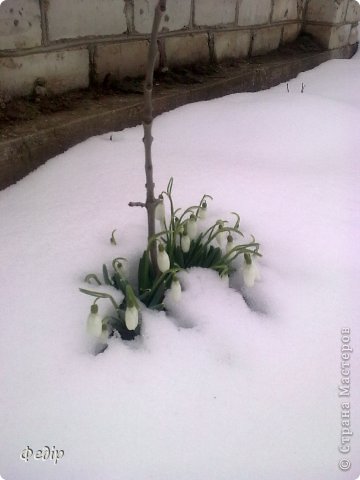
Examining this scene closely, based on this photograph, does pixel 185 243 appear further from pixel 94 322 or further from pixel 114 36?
pixel 114 36

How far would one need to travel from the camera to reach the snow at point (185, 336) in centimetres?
93

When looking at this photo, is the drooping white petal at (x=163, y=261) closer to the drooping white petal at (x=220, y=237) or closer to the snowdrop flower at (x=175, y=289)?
the snowdrop flower at (x=175, y=289)

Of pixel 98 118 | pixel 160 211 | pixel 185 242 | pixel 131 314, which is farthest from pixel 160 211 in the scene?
pixel 98 118

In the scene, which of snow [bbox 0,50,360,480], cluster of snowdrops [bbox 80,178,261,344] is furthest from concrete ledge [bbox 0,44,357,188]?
cluster of snowdrops [bbox 80,178,261,344]

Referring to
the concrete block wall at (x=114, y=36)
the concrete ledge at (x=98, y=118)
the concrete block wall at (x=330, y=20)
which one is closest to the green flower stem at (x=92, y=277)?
the concrete ledge at (x=98, y=118)

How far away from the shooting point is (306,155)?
194cm

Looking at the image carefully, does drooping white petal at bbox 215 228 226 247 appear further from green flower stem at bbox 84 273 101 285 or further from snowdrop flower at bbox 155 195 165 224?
green flower stem at bbox 84 273 101 285

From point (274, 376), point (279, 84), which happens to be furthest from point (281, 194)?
point (279, 84)

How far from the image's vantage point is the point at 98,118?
6.31ft

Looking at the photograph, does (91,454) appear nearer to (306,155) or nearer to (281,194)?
(281,194)

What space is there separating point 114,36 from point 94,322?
5.05 ft

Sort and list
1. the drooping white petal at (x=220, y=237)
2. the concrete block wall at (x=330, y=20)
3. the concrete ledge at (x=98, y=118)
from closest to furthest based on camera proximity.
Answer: the drooping white petal at (x=220, y=237), the concrete ledge at (x=98, y=118), the concrete block wall at (x=330, y=20)

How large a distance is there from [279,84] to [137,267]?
6.61ft

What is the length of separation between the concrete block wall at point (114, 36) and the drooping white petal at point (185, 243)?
106 centimetres
